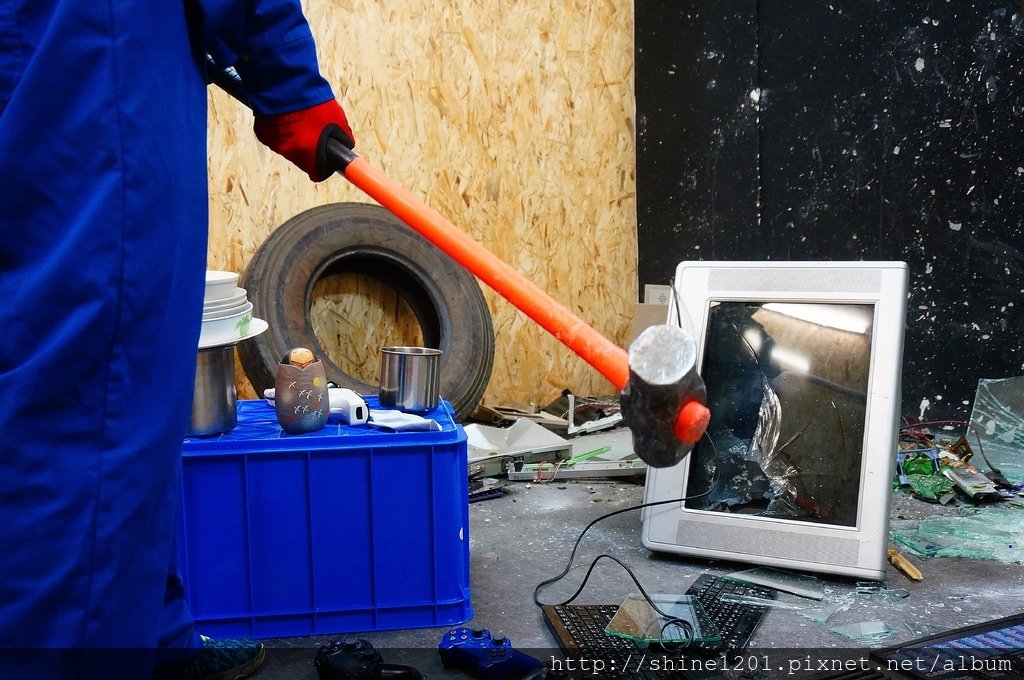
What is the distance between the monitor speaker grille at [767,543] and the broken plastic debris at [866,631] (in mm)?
186

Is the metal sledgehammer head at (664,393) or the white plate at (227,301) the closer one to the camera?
the metal sledgehammer head at (664,393)

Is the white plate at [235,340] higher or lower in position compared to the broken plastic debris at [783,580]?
higher

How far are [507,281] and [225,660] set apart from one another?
2.86ft

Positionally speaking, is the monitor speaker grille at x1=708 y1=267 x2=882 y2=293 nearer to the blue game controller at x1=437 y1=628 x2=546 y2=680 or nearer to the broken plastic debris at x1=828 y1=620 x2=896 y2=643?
the broken plastic debris at x1=828 y1=620 x2=896 y2=643

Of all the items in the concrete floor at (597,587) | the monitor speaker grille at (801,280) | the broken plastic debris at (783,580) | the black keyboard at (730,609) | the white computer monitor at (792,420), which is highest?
the monitor speaker grille at (801,280)

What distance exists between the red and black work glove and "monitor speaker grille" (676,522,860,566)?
3.94 feet

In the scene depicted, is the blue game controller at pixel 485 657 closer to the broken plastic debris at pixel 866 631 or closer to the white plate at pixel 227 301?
the broken plastic debris at pixel 866 631

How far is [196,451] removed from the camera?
5.48ft

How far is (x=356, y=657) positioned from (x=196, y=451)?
51 cm

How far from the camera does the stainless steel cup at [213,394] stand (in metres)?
1.71

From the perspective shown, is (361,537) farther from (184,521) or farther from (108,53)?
(108,53)

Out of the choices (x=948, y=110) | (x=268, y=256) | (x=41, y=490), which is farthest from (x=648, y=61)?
(x=41, y=490)

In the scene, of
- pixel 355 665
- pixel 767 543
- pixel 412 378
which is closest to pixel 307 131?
pixel 412 378

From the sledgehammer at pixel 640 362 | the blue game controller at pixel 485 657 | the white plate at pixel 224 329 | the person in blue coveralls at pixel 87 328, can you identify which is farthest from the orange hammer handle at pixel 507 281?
the blue game controller at pixel 485 657
